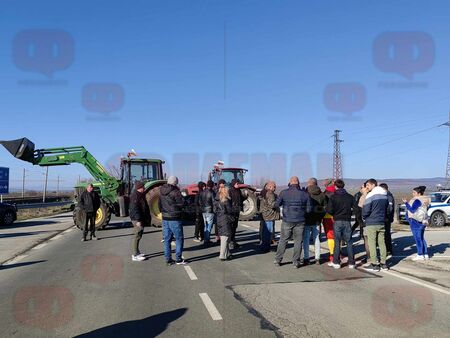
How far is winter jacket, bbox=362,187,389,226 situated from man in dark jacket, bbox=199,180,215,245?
4504 mm

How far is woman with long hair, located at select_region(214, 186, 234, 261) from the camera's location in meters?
9.79

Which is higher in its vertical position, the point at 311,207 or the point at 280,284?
the point at 311,207

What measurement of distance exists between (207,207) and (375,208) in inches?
193

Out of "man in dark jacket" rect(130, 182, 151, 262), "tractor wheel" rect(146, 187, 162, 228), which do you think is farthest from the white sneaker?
"tractor wheel" rect(146, 187, 162, 228)

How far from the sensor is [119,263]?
381 inches

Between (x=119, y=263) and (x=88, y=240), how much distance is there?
497 cm

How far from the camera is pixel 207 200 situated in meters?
12.4

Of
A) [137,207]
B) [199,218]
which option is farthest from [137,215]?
[199,218]

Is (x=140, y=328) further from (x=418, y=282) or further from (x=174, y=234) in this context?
(x=418, y=282)

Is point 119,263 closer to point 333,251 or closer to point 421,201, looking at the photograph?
point 333,251

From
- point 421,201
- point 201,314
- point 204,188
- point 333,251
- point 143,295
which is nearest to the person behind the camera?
point 201,314

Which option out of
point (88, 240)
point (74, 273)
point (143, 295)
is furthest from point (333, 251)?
point (88, 240)

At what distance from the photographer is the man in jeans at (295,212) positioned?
9156 millimetres

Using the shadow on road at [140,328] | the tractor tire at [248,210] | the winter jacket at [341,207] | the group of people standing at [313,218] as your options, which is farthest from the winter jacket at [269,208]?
the tractor tire at [248,210]
